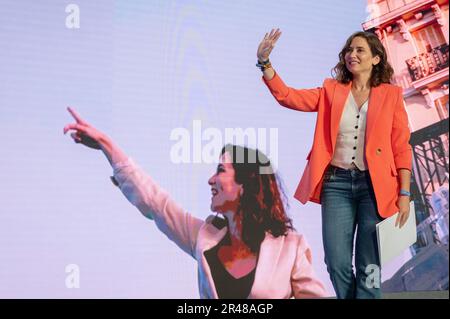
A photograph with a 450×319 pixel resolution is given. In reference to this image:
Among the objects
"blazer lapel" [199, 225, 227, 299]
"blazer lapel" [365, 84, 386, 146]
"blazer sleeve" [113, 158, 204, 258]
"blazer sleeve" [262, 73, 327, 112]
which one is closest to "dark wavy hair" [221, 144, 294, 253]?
"blazer lapel" [199, 225, 227, 299]

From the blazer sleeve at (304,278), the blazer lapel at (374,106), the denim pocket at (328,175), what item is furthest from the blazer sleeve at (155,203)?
the blazer lapel at (374,106)

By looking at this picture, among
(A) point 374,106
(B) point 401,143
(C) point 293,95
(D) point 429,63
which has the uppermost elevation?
(D) point 429,63

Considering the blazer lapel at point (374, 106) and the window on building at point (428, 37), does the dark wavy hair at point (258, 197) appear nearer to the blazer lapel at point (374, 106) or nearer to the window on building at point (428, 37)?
the blazer lapel at point (374, 106)

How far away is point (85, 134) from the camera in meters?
2.62

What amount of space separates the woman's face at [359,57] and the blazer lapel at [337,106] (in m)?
0.08

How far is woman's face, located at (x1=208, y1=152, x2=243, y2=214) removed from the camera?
2.66 m

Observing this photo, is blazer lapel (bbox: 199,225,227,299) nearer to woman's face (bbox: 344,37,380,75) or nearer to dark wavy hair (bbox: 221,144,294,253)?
dark wavy hair (bbox: 221,144,294,253)

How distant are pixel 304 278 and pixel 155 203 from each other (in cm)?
78

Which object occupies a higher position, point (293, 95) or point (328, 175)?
point (293, 95)

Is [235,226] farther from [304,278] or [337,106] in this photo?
[337,106]

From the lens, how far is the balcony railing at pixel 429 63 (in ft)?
9.48

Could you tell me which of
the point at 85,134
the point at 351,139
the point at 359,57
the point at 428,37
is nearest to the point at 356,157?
the point at 351,139
